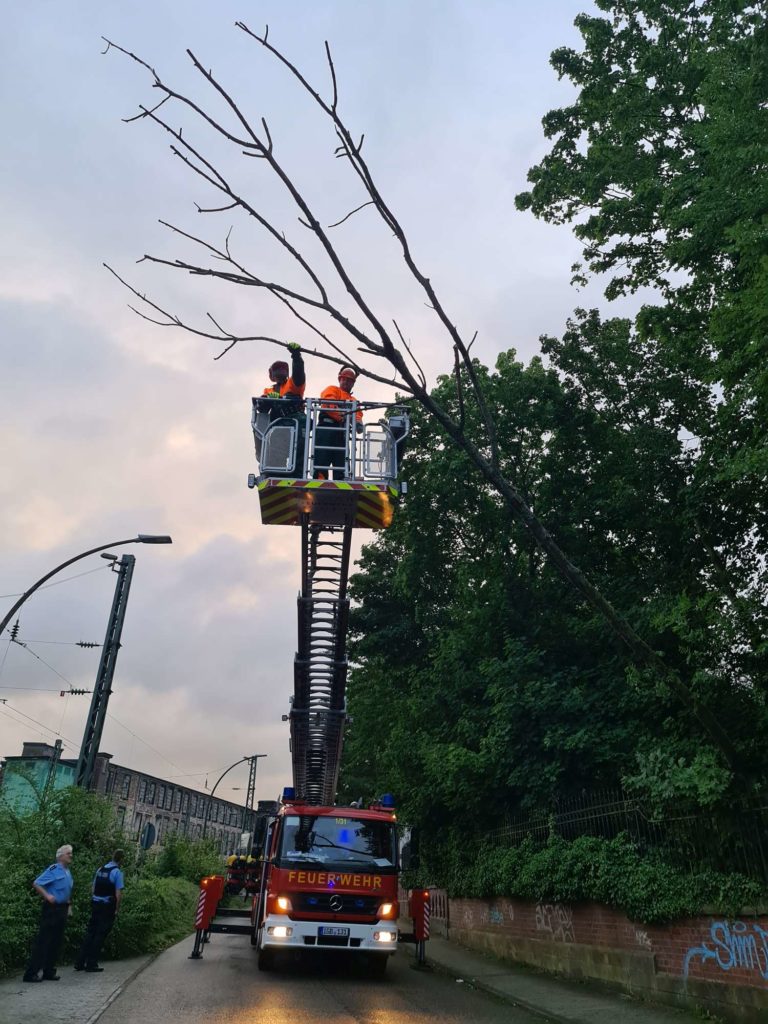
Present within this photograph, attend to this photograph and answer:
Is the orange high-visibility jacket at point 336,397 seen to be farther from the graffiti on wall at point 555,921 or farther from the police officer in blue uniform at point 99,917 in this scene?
the graffiti on wall at point 555,921

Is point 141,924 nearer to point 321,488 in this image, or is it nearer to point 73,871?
point 73,871

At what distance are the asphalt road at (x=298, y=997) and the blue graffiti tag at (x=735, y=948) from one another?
2.02 meters

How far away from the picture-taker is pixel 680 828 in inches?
358

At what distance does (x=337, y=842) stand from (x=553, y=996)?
11.7ft

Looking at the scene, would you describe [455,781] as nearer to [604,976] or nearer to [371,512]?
[604,976]

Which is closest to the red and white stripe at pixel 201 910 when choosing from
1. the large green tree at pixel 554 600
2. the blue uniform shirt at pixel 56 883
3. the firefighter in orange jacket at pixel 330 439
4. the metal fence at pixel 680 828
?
the blue uniform shirt at pixel 56 883

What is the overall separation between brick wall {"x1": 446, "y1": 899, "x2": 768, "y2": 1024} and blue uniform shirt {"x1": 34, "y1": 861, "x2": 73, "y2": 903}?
7.19m

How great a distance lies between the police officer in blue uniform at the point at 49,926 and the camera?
29.7 ft

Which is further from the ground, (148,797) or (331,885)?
(148,797)

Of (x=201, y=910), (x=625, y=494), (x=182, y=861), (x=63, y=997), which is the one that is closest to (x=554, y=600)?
(x=625, y=494)

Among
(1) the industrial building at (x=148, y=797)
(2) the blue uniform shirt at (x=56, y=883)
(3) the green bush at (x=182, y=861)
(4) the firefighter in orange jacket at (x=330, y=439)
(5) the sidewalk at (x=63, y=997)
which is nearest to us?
(5) the sidewalk at (x=63, y=997)

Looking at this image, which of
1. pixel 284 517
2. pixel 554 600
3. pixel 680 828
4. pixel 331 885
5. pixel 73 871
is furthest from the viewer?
pixel 554 600

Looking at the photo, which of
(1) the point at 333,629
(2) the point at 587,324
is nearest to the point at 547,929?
(1) the point at 333,629

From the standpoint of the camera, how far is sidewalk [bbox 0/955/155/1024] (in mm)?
7059
